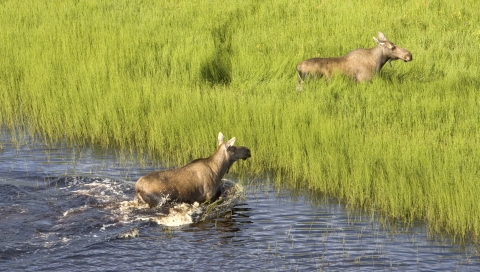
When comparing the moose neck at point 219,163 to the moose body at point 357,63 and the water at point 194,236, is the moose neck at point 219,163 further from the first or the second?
the moose body at point 357,63

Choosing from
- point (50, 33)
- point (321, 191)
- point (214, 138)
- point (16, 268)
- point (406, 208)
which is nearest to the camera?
point (16, 268)

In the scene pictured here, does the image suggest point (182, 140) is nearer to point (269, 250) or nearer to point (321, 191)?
point (321, 191)

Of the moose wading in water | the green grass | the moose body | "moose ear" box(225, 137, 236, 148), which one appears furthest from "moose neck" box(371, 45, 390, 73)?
"moose ear" box(225, 137, 236, 148)

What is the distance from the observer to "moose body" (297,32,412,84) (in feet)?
50.6

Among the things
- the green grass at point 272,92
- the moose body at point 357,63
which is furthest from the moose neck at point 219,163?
the moose body at point 357,63

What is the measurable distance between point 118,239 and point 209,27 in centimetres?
988

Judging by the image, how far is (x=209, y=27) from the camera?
1902cm

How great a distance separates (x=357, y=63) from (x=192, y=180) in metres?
5.59

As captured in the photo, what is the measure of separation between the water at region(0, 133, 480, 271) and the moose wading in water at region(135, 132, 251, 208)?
0.82 ft

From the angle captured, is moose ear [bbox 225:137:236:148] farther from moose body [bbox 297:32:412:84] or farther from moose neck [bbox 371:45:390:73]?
moose neck [bbox 371:45:390:73]

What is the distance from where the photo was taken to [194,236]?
9961 mm

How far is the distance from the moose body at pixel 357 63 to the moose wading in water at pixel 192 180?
386 cm

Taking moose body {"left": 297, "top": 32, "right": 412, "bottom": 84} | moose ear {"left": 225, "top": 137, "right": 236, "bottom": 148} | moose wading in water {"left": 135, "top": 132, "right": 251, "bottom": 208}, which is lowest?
moose wading in water {"left": 135, "top": 132, "right": 251, "bottom": 208}

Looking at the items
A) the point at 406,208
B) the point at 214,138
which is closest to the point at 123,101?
the point at 214,138
